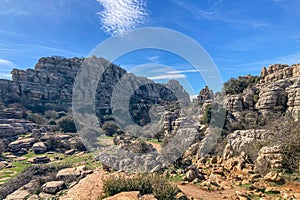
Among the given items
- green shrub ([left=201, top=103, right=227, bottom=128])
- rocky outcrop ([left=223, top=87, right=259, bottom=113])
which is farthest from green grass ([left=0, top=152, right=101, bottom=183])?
rocky outcrop ([left=223, top=87, right=259, bottom=113])

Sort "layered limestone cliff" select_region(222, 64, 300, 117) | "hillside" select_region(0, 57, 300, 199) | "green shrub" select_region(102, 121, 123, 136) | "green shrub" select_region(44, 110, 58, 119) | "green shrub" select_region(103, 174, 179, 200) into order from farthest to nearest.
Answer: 1. "green shrub" select_region(44, 110, 58, 119)
2. "green shrub" select_region(102, 121, 123, 136)
3. "layered limestone cliff" select_region(222, 64, 300, 117)
4. "hillside" select_region(0, 57, 300, 199)
5. "green shrub" select_region(103, 174, 179, 200)

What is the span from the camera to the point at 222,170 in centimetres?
929

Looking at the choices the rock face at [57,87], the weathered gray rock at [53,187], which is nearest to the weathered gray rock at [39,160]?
the weathered gray rock at [53,187]

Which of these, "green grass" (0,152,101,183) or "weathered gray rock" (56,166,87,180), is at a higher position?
"weathered gray rock" (56,166,87,180)

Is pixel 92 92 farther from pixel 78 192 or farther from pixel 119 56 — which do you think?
pixel 78 192

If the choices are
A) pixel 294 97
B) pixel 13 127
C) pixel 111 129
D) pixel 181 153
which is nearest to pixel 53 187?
pixel 181 153

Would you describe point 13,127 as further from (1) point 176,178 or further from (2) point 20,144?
(1) point 176,178

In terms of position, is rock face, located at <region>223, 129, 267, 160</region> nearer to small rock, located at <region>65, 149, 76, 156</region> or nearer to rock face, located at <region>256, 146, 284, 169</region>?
rock face, located at <region>256, 146, 284, 169</region>

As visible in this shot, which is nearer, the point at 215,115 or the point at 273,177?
the point at 273,177

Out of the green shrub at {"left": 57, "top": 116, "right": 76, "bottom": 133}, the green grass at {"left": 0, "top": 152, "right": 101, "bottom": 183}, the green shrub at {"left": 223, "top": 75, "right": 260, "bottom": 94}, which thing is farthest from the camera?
the green shrub at {"left": 57, "top": 116, "right": 76, "bottom": 133}

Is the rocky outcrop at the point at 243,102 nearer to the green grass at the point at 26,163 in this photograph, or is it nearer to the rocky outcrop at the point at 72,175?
the green grass at the point at 26,163

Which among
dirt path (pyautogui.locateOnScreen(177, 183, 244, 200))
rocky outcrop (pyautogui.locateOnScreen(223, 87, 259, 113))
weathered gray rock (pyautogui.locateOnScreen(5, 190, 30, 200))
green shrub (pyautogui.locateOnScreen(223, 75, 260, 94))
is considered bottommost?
weathered gray rock (pyautogui.locateOnScreen(5, 190, 30, 200))

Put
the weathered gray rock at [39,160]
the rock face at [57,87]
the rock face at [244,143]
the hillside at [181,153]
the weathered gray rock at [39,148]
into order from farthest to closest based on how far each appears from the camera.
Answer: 1. the rock face at [57,87]
2. the weathered gray rock at [39,148]
3. the weathered gray rock at [39,160]
4. the rock face at [244,143]
5. the hillside at [181,153]

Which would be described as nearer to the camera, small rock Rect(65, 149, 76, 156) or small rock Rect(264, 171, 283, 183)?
small rock Rect(264, 171, 283, 183)
